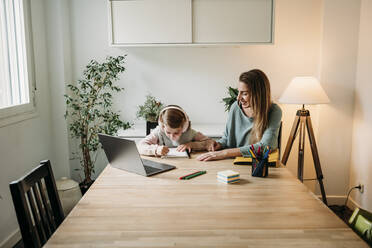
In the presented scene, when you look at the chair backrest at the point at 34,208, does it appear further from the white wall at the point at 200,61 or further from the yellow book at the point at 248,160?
the white wall at the point at 200,61

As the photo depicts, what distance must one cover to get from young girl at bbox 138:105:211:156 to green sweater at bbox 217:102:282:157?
0.21m

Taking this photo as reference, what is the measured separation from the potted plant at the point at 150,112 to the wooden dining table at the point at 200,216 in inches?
53.8

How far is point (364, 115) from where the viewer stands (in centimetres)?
314

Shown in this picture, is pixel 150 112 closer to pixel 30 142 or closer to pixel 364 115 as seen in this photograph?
pixel 30 142

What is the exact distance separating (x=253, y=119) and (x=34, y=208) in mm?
1533

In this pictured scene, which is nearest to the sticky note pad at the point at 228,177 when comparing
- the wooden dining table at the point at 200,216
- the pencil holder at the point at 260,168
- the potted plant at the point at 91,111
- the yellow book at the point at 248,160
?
the wooden dining table at the point at 200,216

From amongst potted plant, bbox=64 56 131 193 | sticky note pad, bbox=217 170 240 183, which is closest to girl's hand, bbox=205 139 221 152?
sticky note pad, bbox=217 170 240 183

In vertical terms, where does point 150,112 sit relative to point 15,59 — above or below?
below

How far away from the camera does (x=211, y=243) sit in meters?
1.15

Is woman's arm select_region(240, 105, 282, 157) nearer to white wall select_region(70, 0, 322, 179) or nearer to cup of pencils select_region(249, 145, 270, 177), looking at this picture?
cup of pencils select_region(249, 145, 270, 177)

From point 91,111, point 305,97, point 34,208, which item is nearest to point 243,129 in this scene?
point 305,97

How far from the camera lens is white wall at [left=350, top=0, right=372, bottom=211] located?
9.98 feet

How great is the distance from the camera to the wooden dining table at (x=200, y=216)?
117 centimetres

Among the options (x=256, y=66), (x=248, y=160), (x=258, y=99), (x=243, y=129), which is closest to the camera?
(x=248, y=160)
